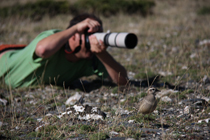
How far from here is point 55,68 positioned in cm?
524

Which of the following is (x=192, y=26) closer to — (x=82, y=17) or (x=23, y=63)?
(x=82, y=17)

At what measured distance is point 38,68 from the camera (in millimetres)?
5047

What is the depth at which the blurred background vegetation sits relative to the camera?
13.1 m

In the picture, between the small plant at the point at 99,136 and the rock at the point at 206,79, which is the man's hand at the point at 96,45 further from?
the rock at the point at 206,79

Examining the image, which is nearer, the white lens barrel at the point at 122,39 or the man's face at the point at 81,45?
the white lens barrel at the point at 122,39

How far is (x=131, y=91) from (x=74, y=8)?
11.3 meters

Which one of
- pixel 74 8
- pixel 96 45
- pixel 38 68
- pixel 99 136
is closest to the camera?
pixel 99 136

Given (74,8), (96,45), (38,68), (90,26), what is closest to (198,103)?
(96,45)

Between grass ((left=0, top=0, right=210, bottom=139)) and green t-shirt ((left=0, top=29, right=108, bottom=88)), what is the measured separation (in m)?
0.22

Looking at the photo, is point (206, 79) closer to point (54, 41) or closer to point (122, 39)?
point (122, 39)

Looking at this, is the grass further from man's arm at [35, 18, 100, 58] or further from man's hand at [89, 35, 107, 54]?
man's hand at [89, 35, 107, 54]

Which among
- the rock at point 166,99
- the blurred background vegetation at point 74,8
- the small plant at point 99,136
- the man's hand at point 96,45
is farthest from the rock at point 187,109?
the blurred background vegetation at point 74,8

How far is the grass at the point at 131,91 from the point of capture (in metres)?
3.34

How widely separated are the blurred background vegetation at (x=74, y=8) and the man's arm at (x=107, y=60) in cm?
880
